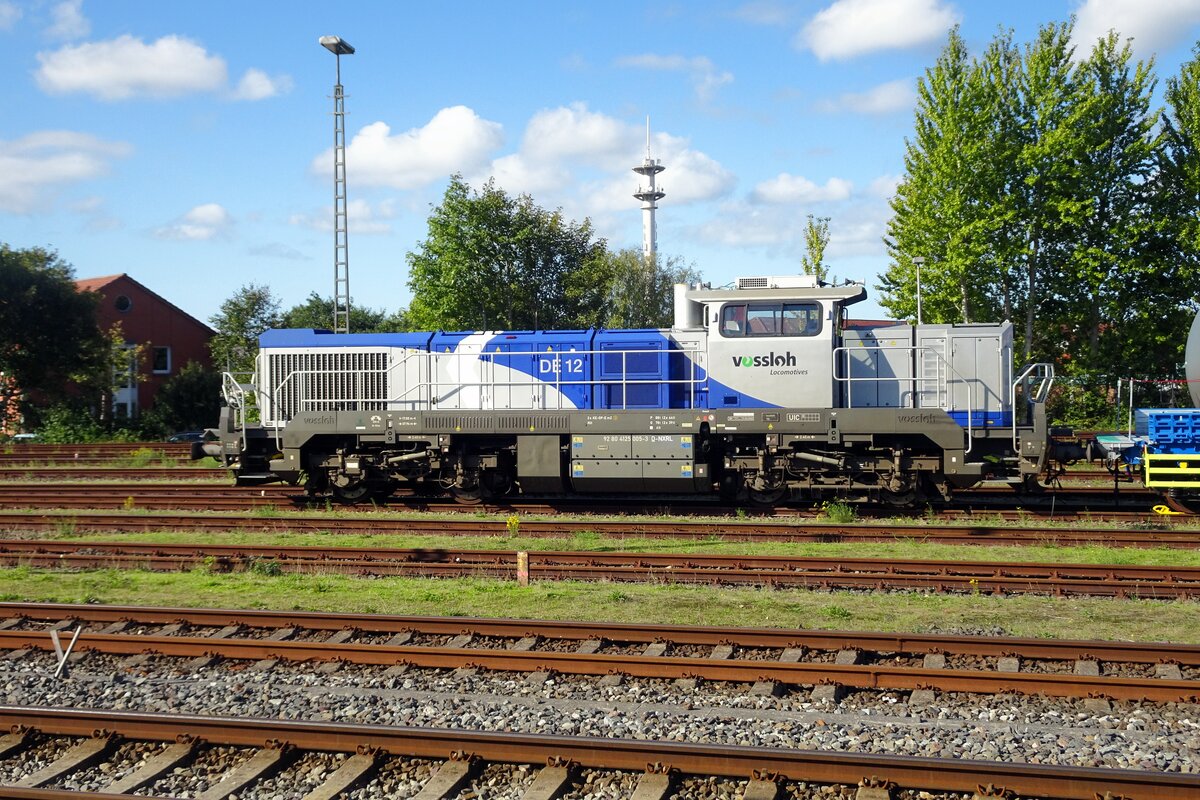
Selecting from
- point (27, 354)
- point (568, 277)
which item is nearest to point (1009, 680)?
point (568, 277)

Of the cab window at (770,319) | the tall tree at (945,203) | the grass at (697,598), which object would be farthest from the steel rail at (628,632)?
the tall tree at (945,203)

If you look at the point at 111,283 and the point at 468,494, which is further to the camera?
the point at 111,283

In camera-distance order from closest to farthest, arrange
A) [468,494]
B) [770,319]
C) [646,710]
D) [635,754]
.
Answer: [635,754] → [646,710] → [770,319] → [468,494]

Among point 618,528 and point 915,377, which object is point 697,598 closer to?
point 618,528

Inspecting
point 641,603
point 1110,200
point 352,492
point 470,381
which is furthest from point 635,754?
point 1110,200

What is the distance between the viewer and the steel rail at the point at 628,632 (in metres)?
7.90

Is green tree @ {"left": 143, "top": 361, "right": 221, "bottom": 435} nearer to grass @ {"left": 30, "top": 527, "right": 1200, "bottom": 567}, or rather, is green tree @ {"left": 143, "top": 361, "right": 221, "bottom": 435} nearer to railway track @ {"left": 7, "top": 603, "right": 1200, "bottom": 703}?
grass @ {"left": 30, "top": 527, "right": 1200, "bottom": 567}

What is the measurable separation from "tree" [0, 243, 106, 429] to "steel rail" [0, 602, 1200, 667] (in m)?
34.4

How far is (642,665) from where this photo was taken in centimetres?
780

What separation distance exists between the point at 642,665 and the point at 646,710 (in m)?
0.83

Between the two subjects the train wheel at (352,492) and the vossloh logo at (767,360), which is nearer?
the vossloh logo at (767,360)

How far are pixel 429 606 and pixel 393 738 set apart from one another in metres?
4.10

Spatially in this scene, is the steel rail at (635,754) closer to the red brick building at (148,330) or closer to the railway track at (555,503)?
the railway track at (555,503)

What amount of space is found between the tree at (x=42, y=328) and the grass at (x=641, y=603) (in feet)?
104
